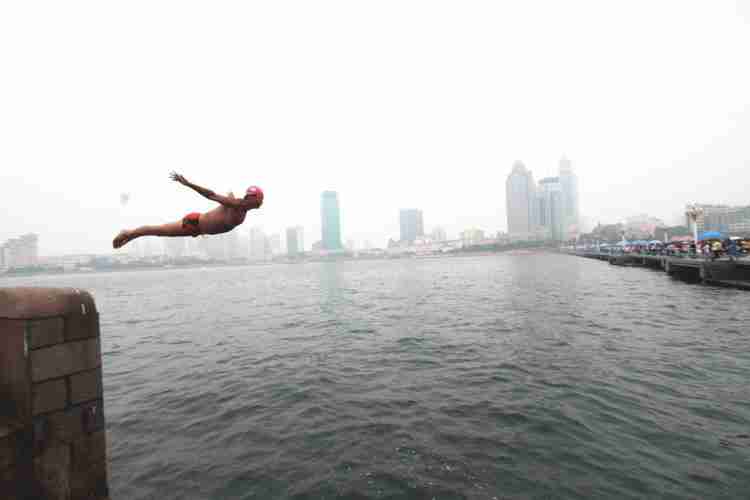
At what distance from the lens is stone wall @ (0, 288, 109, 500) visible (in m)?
3.59

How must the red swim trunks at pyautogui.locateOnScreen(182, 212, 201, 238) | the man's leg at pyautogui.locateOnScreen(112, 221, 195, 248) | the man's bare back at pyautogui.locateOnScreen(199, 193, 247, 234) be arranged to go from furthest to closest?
1. the man's leg at pyautogui.locateOnScreen(112, 221, 195, 248)
2. the red swim trunks at pyautogui.locateOnScreen(182, 212, 201, 238)
3. the man's bare back at pyautogui.locateOnScreen(199, 193, 247, 234)

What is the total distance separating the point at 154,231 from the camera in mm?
4289

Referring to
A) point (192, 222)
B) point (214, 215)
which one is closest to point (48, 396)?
point (192, 222)

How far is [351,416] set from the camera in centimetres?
779

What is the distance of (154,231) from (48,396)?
226cm

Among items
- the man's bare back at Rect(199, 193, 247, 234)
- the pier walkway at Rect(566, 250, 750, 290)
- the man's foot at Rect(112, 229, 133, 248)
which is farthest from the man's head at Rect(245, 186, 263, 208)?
the pier walkway at Rect(566, 250, 750, 290)

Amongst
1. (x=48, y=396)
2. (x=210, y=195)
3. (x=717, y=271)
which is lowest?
(x=717, y=271)

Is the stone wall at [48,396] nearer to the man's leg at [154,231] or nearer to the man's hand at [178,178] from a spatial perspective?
the man's leg at [154,231]

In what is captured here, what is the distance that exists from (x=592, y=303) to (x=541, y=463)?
2201 centimetres

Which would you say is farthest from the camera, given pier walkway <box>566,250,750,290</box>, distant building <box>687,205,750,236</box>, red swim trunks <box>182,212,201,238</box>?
distant building <box>687,205,750,236</box>

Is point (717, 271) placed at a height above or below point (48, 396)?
below

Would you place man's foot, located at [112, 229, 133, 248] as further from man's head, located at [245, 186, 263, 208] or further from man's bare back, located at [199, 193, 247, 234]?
man's head, located at [245, 186, 263, 208]

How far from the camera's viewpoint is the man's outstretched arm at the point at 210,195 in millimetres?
3604

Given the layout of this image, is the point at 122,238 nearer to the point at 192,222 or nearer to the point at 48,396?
the point at 192,222
